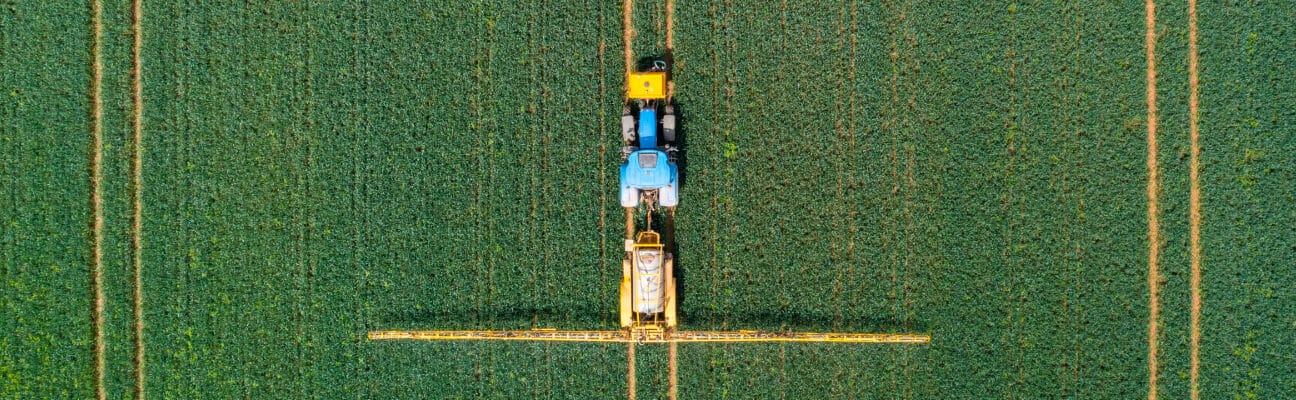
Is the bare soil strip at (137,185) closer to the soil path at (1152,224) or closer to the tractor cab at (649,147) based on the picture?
the tractor cab at (649,147)

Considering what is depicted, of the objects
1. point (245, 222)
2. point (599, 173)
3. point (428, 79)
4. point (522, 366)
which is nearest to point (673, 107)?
point (599, 173)

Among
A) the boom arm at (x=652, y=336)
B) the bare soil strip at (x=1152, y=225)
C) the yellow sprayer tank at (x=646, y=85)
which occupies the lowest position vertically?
the boom arm at (x=652, y=336)

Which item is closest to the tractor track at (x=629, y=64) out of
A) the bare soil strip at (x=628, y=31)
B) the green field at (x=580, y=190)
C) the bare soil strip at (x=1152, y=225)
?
the bare soil strip at (x=628, y=31)

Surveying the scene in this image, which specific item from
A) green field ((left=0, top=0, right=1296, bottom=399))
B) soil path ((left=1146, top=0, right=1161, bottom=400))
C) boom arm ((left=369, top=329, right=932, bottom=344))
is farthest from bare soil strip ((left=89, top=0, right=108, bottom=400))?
soil path ((left=1146, top=0, right=1161, bottom=400))

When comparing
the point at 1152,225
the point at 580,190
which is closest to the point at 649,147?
the point at 580,190

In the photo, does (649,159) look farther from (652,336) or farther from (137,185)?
(137,185)

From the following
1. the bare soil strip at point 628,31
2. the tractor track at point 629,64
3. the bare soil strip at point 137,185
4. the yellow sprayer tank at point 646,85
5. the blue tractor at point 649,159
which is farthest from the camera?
the bare soil strip at point 628,31
